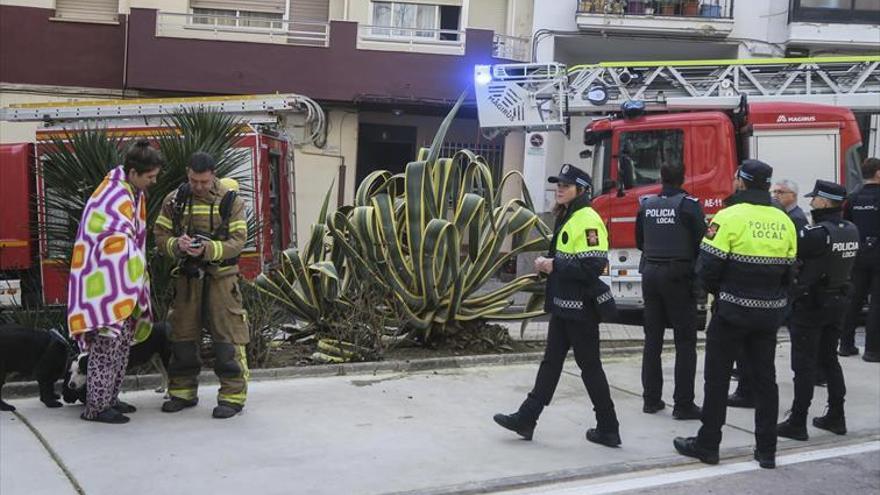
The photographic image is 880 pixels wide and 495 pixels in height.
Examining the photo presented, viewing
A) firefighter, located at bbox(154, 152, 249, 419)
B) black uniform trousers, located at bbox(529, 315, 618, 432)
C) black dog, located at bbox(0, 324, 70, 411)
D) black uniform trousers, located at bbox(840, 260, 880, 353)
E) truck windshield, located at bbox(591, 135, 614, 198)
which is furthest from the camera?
truck windshield, located at bbox(591, 135, 614, 198)

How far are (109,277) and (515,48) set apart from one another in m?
12.9

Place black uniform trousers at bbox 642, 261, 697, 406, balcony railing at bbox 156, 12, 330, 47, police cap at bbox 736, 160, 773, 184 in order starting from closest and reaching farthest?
police cap at bbox 736, 160, 773, 184
black uniform trousers at bbox 642, 261, 697, 406
balcony railing at bbox 156, 12, 330, 47

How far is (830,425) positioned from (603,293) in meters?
2.20

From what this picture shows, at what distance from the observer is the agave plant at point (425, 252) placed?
25.4 ft

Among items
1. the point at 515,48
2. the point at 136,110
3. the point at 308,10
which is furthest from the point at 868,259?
the point at 308,10

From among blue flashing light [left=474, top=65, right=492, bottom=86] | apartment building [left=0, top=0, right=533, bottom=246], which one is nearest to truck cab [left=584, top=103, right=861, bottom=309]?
blue flashing light [left=474, top=65, right=492, bottom=86]

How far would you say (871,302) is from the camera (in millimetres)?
8641

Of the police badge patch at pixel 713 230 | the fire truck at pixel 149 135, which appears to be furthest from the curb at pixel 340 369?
the police badge patch at pixel 713 230

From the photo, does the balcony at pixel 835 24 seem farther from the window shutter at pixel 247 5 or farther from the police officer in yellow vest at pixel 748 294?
the police officer in yellow vest at pixel 748 294

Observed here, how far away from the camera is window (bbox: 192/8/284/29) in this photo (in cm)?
1698

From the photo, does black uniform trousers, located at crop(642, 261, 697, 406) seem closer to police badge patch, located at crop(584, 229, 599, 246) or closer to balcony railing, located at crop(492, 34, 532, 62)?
police badge patch, located at crop(584, 229, 599, 246)

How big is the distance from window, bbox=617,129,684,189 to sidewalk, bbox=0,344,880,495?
3.99 meters

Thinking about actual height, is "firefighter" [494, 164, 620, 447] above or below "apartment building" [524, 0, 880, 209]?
below

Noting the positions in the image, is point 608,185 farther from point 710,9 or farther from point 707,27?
point 710,9
